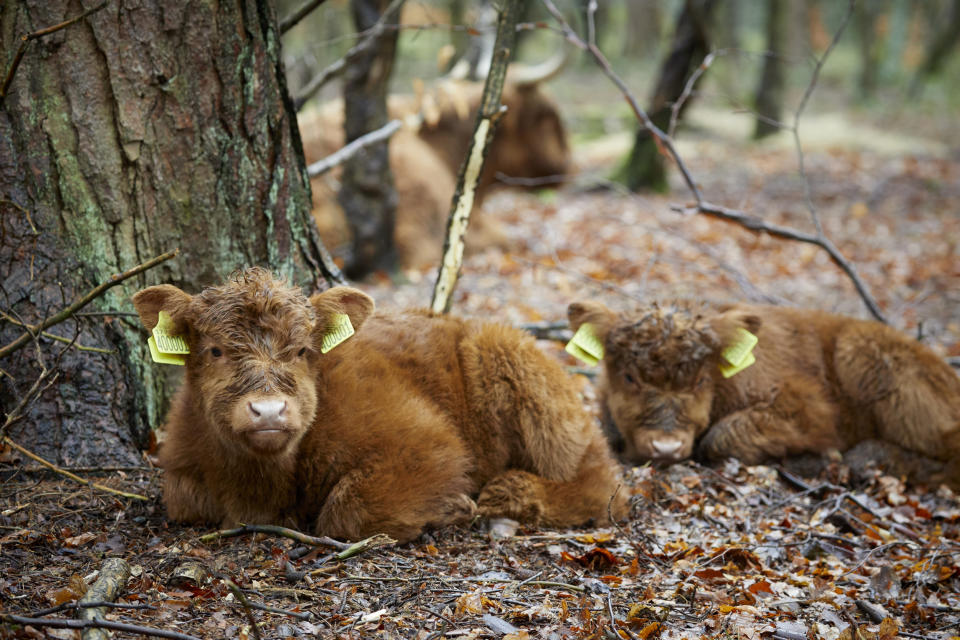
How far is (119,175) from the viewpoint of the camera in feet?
14.8

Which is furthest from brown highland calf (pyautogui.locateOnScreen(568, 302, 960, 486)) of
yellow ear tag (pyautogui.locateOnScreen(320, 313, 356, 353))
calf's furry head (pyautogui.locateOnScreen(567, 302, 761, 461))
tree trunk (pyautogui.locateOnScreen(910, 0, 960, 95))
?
tree trunk (pyautogui.locateOnScreen(910, 0, 960, 95))

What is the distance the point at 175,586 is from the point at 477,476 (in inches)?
73.6

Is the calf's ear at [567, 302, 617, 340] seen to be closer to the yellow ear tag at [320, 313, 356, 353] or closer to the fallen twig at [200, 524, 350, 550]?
the yellow ear tag at [320, 313, 356, 353]

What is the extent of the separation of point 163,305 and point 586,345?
3022 millimetres

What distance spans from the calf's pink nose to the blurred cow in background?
571 cm

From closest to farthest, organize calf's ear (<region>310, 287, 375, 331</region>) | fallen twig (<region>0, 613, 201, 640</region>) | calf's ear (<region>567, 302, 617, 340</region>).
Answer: fallen twig (<region>0, 613, 201, 640</region>), calf's ear (<region>310, 287, 375, 331</region>), calf's ear (<region>567, 302, 617, 340</region>)

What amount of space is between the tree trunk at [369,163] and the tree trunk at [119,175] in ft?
13.7

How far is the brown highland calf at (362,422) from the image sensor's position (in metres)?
3.93

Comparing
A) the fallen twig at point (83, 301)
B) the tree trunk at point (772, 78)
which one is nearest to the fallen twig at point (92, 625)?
the fallen twig at point (83, 301)

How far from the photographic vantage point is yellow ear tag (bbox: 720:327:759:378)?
6.00m

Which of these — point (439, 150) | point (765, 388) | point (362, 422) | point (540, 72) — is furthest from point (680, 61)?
point (362, 422)

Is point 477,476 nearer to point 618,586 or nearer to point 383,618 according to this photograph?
point 618,586

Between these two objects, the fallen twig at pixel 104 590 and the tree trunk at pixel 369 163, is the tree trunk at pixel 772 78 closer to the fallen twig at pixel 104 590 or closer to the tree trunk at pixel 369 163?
the tree trunk at pixel 369 163

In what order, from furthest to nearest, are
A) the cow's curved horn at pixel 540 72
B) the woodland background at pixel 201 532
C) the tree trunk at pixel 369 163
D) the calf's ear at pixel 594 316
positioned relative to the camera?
the cow's curved horn at pixel 540 72 → the tree trunk at pixel 369 163 → the calf's ear at pixel 594 316 → the woodland background at pixel 201 532
